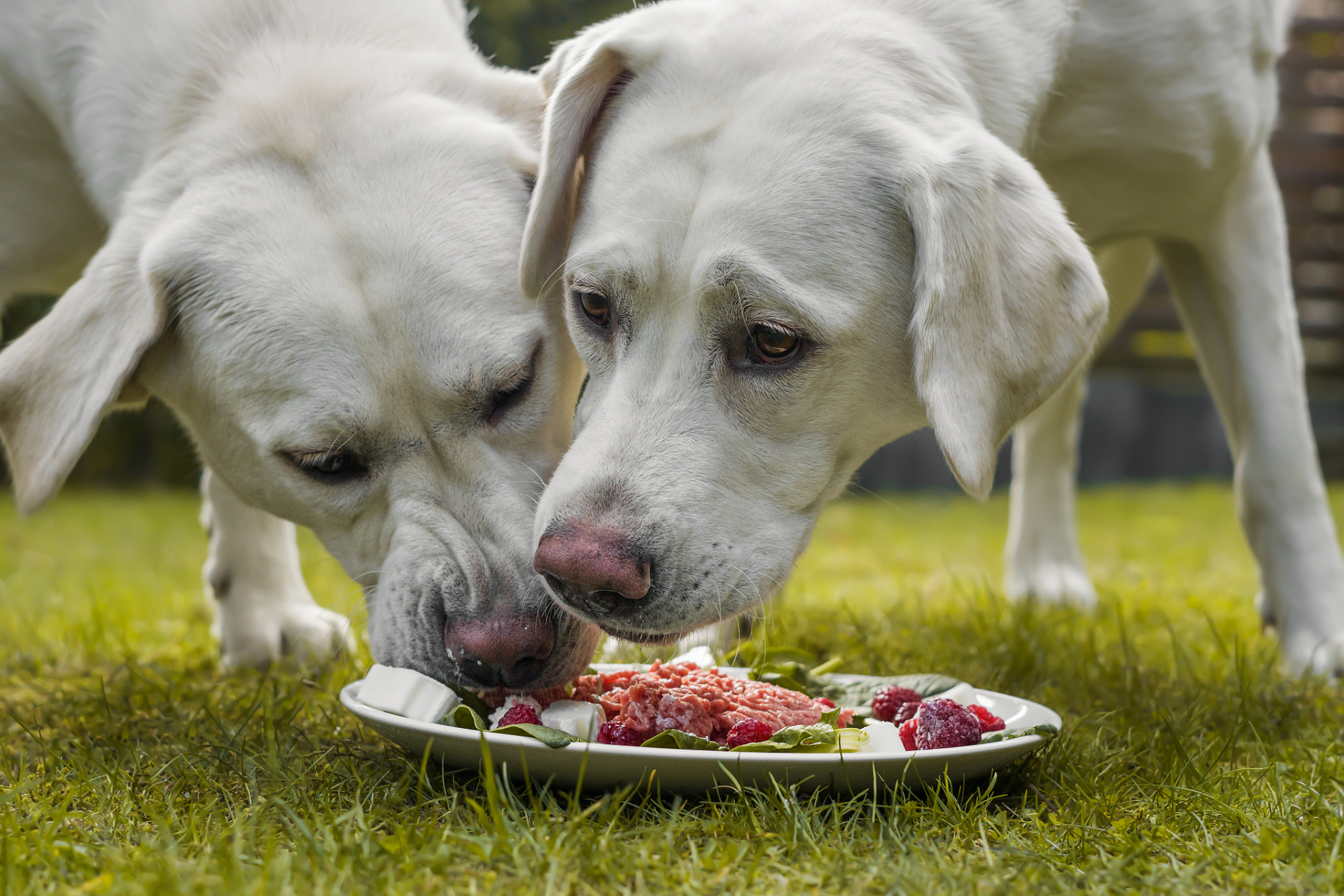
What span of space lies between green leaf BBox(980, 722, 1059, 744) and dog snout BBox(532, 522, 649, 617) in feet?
2.39

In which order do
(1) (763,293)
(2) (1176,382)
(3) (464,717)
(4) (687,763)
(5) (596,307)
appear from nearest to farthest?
1. (4) (687,763)
2. (3) (464,717)
3. (1) (763,293)
4. (5) (596,307)
5. (2) (1176,382)

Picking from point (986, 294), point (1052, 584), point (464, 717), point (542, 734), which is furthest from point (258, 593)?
point (1052, 584)

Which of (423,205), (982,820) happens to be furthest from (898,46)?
(982,820)

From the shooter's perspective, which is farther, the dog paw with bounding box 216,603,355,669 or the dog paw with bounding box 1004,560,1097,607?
the dog paw with bounding box 1004,560,1097,607

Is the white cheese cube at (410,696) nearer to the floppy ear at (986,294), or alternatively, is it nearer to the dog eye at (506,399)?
the dog eye at (506,399)

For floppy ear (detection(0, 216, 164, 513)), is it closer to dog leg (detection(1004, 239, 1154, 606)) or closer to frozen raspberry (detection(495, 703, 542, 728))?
frozen raspberry (detection(495, 703, 542, 728))

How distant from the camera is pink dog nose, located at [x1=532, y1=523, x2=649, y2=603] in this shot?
234 cm

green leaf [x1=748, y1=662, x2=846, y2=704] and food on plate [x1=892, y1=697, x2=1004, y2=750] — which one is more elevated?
food on plate [x1=892, y1=697, x2=1004, y2=750]

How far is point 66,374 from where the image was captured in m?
2.75

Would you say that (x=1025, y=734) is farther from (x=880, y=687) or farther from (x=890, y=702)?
(x=880, y=687)

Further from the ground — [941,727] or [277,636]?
[941,727]

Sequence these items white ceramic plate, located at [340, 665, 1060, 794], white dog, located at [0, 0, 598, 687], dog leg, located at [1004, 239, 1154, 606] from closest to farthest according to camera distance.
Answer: white ceramic plate, located at [340, 665, 1060, 794] < white dog, located at [0, 0, 598, 687] < dog leg, located at [1004, 239, 1154, 606]

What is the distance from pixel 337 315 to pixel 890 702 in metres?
1.47

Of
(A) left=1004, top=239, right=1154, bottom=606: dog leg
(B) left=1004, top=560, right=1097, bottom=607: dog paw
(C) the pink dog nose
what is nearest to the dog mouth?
(C) the pink dog nose
